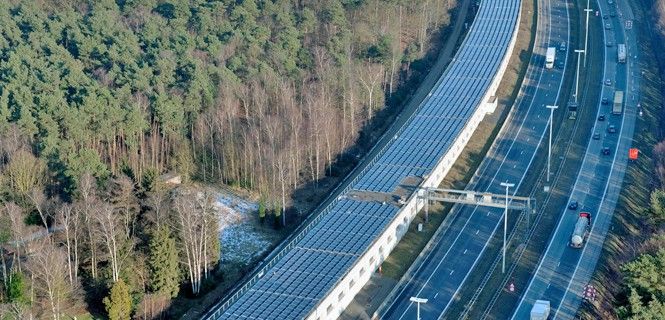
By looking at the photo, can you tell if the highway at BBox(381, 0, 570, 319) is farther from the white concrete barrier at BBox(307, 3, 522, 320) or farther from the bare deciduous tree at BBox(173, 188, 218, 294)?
the bare deciduous tree at BBox(173, 188, 218, 294)

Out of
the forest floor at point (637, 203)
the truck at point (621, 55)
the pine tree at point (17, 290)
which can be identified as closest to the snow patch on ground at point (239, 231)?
the pine tree at point (17, 290)

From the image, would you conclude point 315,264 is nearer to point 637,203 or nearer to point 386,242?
point 386,242

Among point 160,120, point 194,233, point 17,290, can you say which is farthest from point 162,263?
point 160,120

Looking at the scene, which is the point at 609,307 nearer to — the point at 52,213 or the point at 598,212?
the point at 598,212

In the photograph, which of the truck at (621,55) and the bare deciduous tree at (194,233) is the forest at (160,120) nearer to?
the bare deciduous tree at (194,233)

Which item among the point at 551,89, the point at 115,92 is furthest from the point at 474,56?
the point at 115,92
